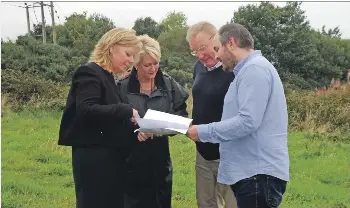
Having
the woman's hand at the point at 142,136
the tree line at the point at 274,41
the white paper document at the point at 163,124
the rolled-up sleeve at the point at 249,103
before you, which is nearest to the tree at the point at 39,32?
the tree line at the point at 274,41

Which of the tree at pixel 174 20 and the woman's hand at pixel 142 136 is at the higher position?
the tree at pixel 174 20

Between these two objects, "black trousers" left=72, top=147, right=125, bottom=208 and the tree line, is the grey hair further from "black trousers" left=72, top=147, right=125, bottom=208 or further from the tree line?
the tree line

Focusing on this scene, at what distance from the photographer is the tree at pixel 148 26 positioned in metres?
33.3

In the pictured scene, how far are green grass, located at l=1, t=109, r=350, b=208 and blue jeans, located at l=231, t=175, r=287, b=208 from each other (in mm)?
2742

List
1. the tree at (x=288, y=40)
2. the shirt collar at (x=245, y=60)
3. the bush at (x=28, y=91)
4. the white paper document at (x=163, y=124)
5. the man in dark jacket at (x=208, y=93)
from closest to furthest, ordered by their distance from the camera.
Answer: the shirt collar at (x=245, y=60) < the white paper document at (x=163, y=124) < the man in dark jacket at (x=208, y=93) < the bush at (x=28, y=91) < the tree at (x=288, y=40)

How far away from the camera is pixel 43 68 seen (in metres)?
18.0

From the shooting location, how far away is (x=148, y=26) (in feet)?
115

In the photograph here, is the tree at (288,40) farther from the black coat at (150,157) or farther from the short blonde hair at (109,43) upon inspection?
the short blonde hair at (109,43)

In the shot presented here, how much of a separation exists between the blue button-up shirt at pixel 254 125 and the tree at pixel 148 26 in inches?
1185

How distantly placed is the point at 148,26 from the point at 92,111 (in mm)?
32440

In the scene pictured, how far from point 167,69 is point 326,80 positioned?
480 inches

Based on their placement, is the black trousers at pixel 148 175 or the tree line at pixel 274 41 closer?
the black trousers at pixel 148 175

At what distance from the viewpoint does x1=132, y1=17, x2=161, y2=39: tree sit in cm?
3331

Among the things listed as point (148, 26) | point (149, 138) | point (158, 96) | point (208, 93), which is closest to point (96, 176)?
point (149, 138)
